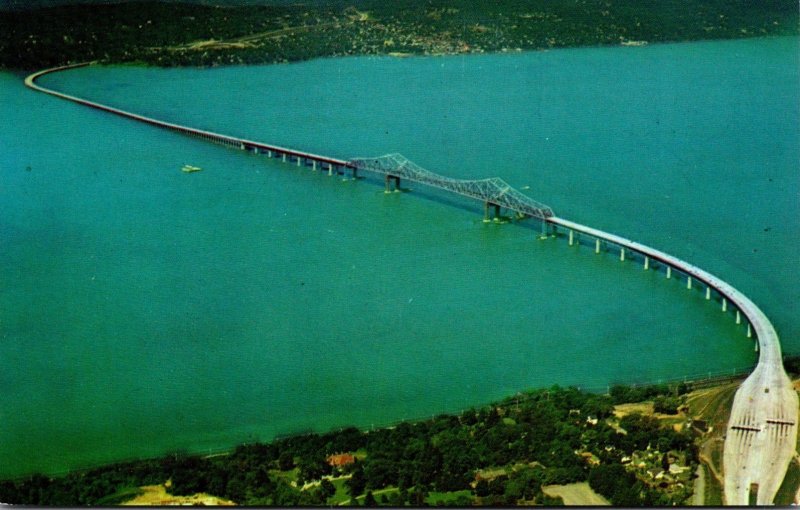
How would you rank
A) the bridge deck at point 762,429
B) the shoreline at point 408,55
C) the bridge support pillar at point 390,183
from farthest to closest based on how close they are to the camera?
the shoreline at point 408,55
the bridge support pillar at point 390,183
the bridge deck at point 762,429

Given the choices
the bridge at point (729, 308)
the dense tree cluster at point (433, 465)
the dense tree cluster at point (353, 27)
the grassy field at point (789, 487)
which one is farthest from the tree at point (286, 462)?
the dense tree cluster at point (353, 27)

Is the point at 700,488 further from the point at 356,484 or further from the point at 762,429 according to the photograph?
the point at 356,484

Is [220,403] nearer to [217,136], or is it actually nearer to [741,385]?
[741,385]

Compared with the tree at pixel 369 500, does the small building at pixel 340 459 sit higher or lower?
lower

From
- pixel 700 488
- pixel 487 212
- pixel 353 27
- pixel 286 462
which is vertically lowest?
pixel 286 462

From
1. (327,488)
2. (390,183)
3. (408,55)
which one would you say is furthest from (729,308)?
(408,55)

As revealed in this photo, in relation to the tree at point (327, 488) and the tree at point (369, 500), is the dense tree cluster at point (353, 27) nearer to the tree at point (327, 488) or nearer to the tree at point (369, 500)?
the tree at point (327, 488)

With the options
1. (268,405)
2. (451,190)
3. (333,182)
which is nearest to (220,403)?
(268,405)
